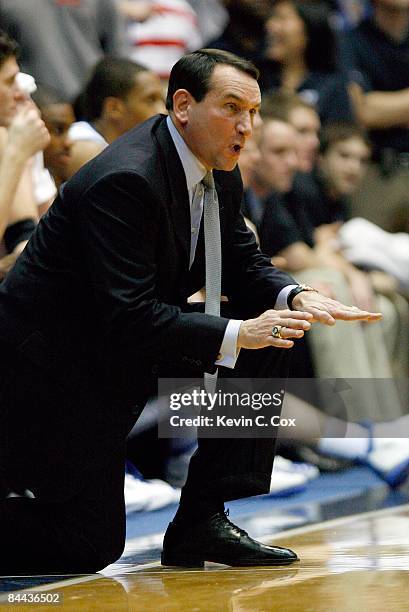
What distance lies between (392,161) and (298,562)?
3.68 metres

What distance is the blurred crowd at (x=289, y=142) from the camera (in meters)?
4.64

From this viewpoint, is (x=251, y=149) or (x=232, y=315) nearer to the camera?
(x=232, y=315)

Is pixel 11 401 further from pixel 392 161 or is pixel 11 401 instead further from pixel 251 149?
pixel 392 161

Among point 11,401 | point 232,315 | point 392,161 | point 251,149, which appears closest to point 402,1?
Answer: point 392,161

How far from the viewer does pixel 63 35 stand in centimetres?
580

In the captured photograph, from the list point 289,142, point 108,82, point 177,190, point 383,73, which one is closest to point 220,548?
point 177,190

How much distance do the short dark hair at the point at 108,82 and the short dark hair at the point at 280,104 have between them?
1043 millimetres

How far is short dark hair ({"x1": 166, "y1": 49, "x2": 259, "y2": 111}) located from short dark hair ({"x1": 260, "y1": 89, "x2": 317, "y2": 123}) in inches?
104

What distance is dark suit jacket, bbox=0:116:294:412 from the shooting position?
119 inches

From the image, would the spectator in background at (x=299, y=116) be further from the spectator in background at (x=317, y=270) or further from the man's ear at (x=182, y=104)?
the man's ear at (x=182, y=104)

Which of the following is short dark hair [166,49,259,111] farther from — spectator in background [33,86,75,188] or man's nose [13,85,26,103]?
spectator in background [33,86,75,188]

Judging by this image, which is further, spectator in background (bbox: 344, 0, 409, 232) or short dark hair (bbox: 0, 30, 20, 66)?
spectator in background (bbox: 344, 0, 409, 232)

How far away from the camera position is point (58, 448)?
312cm

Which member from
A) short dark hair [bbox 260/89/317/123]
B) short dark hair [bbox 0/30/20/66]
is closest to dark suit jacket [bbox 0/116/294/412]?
short dark hair [bbox 0/30/20/66]
